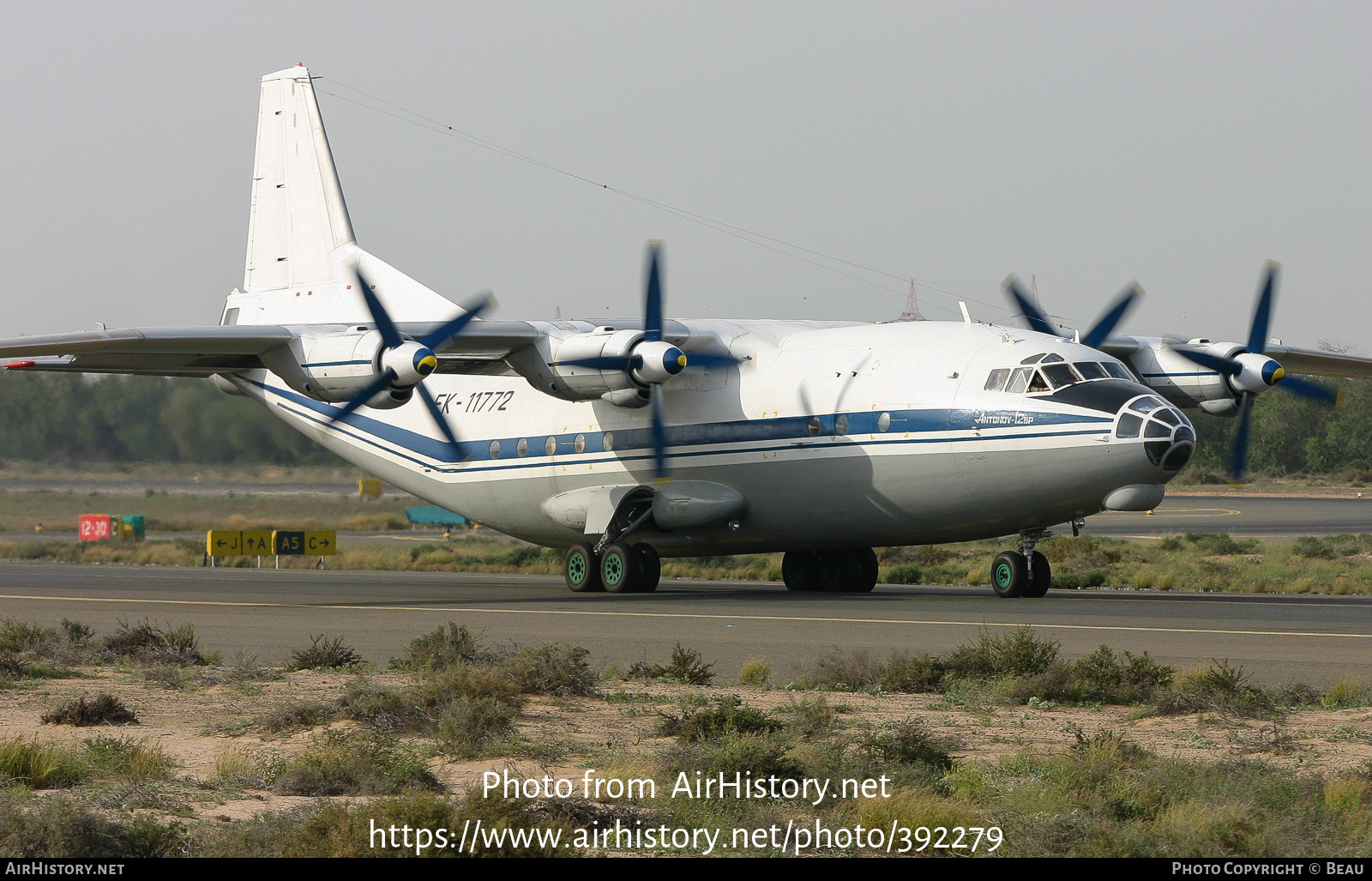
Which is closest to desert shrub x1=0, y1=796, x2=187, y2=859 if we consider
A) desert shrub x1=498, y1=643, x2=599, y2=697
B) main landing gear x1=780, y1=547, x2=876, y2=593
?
desert shrub x1=498, y1=643, x2=599, y2=697

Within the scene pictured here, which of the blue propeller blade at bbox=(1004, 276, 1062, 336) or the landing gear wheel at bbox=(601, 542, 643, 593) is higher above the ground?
the blue propeller blade at bbox=(1004, 276, 1062, 336)

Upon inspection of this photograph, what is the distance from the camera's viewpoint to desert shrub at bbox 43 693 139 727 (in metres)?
10.9

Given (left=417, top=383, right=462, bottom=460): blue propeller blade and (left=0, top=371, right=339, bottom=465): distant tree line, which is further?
(left=0, top=371, right=339, bottom=465): distant tree line

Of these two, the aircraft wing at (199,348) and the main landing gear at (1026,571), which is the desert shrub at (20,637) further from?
the main landing gear at (1026,571)

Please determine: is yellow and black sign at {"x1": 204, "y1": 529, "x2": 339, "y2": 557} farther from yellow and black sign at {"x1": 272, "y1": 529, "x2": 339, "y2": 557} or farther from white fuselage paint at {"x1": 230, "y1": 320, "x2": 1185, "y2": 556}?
white fuselage paint at {"x1": 230, "y1": 320, "x2": 1185, "y2": 556}

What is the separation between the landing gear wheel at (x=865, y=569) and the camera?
88.3ft

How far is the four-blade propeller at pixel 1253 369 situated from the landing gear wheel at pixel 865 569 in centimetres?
684

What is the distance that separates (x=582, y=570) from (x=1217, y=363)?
41.0 ft

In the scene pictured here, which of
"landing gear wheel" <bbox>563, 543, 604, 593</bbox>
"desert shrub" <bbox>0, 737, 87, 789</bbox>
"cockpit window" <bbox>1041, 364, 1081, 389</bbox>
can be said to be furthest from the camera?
"landing gear wheel" <bbox>563, 543, 604, 593</bbox>

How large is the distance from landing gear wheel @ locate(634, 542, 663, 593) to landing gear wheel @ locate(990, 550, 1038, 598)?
6.22 m

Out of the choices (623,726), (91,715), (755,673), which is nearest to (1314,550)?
(755,673)

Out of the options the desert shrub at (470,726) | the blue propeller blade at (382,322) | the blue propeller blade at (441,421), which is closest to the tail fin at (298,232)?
the blue propeller blade at (441,421)

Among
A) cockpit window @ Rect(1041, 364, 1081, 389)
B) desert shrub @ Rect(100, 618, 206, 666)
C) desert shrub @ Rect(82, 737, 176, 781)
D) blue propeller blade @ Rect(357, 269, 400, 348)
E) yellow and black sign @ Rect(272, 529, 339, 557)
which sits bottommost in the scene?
yellow and black sign @ Rect(272, 529, 339, 557)
